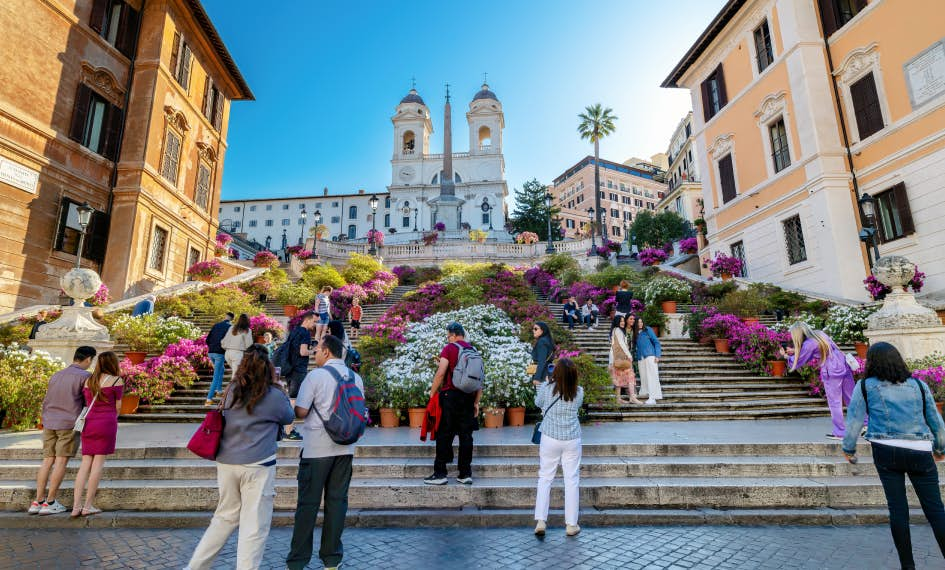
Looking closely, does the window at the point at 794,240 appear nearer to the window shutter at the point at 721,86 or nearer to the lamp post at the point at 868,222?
the lamp post at the point at 868,222

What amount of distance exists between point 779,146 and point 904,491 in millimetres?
18702

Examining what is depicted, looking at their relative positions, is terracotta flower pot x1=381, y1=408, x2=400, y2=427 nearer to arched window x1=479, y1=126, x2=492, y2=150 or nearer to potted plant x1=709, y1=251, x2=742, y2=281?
potted plant x1=709, y1=251, x2=742, y2=281

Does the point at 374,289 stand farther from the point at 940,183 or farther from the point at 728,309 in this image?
the point at 940,183

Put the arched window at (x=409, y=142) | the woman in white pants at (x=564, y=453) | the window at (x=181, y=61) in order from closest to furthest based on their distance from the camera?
the woman in white pants at (x=564, y=453) < the window at (x=181, y=61) < the arched window at (x=409, y=142)

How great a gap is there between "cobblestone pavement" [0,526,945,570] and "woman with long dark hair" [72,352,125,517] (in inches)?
14.7

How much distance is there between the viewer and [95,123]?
17312mm

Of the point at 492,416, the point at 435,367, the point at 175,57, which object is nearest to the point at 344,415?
the point at 492,416

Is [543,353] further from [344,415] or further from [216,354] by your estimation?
[216,354]

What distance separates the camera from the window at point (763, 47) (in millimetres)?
18734

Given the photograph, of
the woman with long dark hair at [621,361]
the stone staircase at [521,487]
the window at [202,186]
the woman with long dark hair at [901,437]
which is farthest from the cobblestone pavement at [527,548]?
the window at [202,186]

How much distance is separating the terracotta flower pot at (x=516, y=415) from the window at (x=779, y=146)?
645 inches

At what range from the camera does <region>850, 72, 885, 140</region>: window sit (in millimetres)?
15055

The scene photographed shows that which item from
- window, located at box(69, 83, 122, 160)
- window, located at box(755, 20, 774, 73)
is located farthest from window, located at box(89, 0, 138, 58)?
window, located at box(755, 20, 774, 73)

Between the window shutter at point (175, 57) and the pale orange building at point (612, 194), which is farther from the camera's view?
the pale orange building at point (612, 194)
